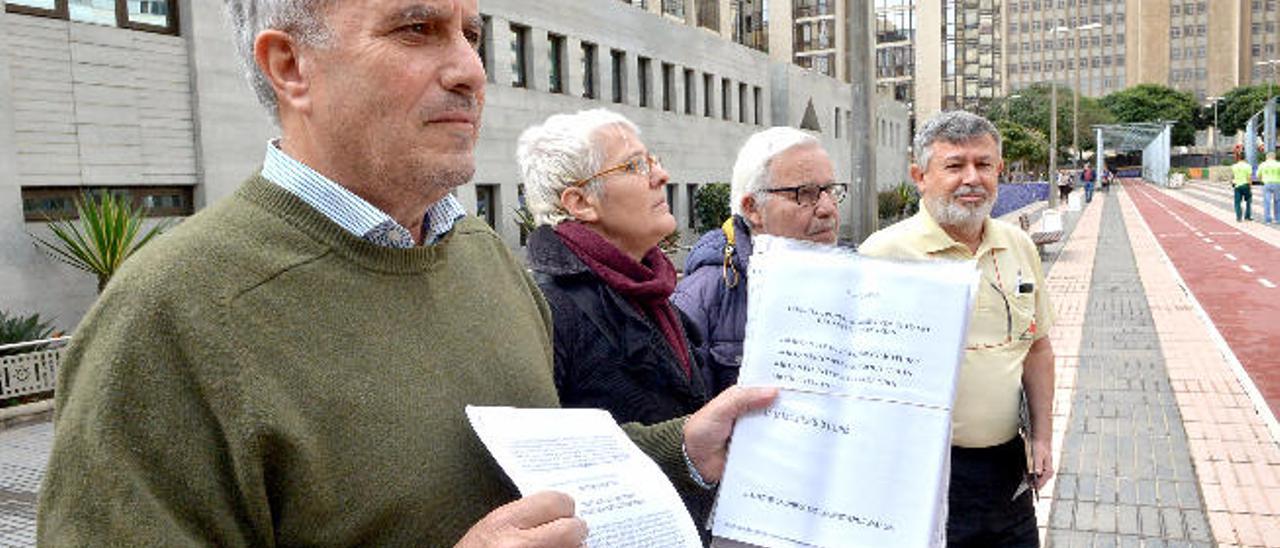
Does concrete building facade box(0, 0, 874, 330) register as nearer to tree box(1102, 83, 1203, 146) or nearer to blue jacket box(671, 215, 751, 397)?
blue jacket box(671, 215, 751, 397)

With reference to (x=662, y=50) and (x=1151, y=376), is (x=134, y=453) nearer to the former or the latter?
(x=1151, y=376)

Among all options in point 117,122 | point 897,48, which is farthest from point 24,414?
point 897,48

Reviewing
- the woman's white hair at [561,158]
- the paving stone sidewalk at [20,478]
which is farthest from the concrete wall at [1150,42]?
the woman's white hair at [561,158]

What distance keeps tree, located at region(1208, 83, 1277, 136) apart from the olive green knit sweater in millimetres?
124347

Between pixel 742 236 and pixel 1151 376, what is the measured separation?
7.49 m

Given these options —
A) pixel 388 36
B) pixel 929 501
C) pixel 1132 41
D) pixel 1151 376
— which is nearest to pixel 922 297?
pixel 929 501

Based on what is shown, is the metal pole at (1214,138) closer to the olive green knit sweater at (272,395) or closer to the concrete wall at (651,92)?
the concrete wall at (651,92)

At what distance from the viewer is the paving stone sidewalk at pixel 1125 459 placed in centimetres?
531

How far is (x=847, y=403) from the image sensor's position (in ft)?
5.58

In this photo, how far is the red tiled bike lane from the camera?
994 centimetres

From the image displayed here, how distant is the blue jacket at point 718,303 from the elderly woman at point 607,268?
17 centimetres

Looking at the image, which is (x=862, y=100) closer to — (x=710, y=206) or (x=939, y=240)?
(x=939, y=240)

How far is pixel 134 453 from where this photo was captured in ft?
Answer: 3.78

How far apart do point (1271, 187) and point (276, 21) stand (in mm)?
31090
